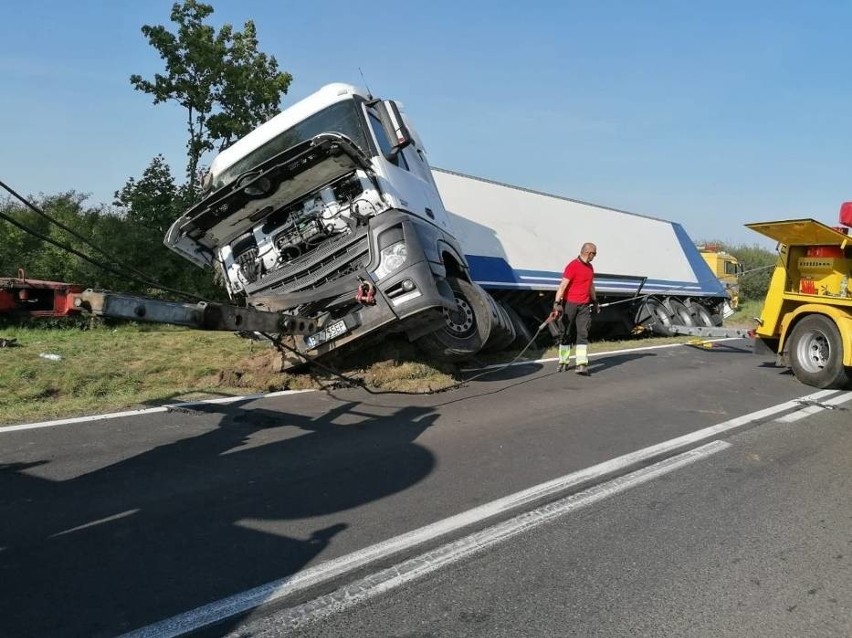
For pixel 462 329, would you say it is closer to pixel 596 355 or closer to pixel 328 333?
pixel 328 333

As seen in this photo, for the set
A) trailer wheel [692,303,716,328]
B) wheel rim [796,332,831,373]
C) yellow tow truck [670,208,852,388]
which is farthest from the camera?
trailer wheel [692,303,716,328]

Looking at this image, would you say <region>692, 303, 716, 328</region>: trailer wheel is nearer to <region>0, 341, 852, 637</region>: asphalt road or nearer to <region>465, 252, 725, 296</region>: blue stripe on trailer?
<region>465, 252, 725, 296</region>: blue stripe on trailer

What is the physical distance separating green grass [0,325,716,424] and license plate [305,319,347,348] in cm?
88

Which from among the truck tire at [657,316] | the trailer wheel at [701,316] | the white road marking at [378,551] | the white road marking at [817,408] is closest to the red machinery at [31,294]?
the white road marking at [378,551]

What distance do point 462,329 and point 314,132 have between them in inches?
113

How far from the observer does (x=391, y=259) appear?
22.0 feet

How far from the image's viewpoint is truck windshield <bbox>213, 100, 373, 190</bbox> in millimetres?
7480

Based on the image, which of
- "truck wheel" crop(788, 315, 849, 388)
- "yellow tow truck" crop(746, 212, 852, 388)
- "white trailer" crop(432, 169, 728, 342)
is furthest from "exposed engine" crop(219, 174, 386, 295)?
"truck wheel" crop(788, 315, 849, 388)

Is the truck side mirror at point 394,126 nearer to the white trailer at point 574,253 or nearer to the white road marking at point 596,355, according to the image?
the white trailer at point 574,253

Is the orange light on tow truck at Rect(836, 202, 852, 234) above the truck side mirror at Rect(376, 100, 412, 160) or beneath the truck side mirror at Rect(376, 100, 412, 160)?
beneath

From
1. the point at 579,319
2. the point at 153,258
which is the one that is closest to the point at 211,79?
the point at 153,258

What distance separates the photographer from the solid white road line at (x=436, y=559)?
9.09ft

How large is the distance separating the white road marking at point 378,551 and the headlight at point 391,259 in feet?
9.30

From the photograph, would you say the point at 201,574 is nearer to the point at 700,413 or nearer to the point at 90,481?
the point at 90,481
